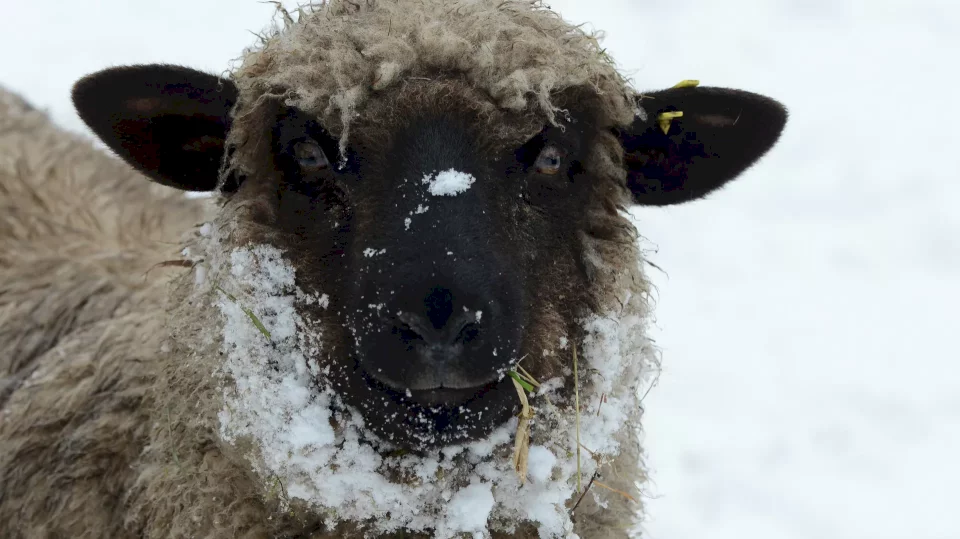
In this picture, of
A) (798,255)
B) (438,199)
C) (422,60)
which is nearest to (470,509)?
(438,199)

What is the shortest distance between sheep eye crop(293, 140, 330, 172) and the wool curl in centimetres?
9

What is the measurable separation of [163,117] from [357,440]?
120cm

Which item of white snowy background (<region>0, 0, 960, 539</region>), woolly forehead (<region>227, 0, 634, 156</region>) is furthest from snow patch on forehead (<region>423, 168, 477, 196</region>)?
white snowy background (<region>0, 0, 960, 539</region>)

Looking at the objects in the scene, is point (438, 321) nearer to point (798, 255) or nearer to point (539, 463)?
point (539, 463)

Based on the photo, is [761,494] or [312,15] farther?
[761,494]

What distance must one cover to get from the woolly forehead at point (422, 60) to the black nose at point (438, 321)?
57 cm

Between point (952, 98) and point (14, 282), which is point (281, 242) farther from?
point (952, 98)

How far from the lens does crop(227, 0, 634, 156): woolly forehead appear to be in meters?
2.31

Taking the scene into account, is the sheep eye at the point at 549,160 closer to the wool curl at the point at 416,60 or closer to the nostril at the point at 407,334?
the wool curl at the point at 416,60

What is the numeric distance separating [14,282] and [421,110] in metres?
2.39

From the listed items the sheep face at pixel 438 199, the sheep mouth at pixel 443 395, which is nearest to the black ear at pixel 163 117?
the sheep face at pixel 438 199

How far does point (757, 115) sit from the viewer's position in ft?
8.79

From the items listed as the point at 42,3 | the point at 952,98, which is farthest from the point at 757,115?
the point at 42,3

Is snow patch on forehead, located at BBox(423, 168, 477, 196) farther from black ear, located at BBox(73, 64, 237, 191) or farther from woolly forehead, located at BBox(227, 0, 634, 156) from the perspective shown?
black ear, located at BBox(73, 64, 237, 191)
